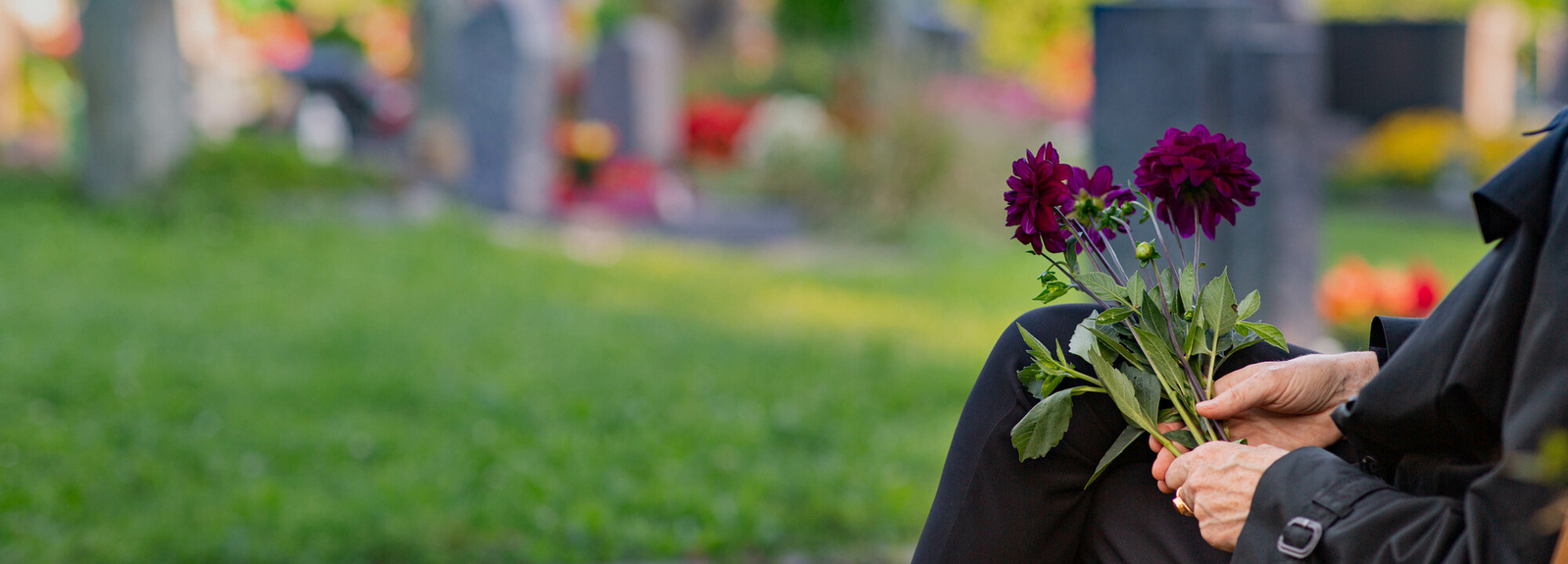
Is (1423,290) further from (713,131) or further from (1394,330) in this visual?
(713,131)

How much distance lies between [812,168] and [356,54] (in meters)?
15.8

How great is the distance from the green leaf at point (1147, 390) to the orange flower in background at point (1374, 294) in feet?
10.3

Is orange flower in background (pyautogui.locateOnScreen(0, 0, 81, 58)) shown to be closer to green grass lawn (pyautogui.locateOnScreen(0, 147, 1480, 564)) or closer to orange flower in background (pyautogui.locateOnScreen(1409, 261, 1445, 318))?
green grass lawn (pyautogui.locateOnScreen(0, 147, 1480, 564))

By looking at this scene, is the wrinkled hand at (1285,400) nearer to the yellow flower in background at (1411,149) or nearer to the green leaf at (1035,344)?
the green leaf at (1035,344)

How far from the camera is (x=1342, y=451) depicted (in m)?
1.51

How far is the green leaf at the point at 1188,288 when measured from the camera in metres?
1.51

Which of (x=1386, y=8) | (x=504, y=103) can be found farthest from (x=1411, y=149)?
(x=1386, y=8)

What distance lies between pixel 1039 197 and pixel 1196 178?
0.59 ft

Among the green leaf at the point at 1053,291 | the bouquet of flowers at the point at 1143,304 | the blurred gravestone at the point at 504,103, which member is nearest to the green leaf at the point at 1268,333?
the bouquet of flowers at the point at 1143,304

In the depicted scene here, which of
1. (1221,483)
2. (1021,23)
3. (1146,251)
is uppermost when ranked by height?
(1021,23)

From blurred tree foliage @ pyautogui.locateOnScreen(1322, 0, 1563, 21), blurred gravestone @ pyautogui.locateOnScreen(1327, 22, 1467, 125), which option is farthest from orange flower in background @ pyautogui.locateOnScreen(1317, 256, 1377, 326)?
blurred tree foliage @ pyautogui.locateOnScreen(1322, 0, 1563, 21)

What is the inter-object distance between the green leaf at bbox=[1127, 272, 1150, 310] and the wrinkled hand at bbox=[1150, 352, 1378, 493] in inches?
5.2

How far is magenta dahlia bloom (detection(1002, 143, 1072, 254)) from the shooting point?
1501 mm

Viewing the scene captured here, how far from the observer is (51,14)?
728 inches
